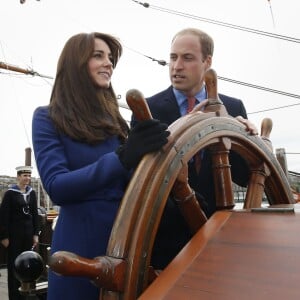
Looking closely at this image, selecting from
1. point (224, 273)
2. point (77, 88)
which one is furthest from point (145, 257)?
point (77, 88)

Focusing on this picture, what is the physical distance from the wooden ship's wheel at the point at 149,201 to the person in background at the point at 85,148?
0.07 meters

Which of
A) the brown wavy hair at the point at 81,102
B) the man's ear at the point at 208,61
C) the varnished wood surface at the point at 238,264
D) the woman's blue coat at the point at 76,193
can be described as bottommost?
the varnished wood surface at the point at 238,264

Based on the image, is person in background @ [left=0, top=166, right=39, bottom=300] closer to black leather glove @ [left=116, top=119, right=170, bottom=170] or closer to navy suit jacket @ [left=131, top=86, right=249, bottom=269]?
navy suit jacket @ [left=131, top=86, right=249, bottom=269]

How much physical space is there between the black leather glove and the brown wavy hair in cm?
37

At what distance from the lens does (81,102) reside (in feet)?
4.68

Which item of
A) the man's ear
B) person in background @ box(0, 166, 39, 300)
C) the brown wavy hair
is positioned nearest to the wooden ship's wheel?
the brown wavy hair

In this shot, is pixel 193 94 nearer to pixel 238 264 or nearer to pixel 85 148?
pixel 85 148

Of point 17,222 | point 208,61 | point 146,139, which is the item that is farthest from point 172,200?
point 17,222

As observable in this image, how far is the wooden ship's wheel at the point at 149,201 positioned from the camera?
87 cm

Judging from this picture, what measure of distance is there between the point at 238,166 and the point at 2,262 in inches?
294

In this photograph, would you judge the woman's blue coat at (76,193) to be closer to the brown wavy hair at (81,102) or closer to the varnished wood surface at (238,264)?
the brown wavy hair at (81,102)

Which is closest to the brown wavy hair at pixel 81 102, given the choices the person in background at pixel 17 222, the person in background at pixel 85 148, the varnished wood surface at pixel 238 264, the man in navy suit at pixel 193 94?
the person in background at pixel 85 148

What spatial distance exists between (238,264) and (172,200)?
53 cm

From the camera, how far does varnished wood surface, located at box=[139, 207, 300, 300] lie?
0.81 m
